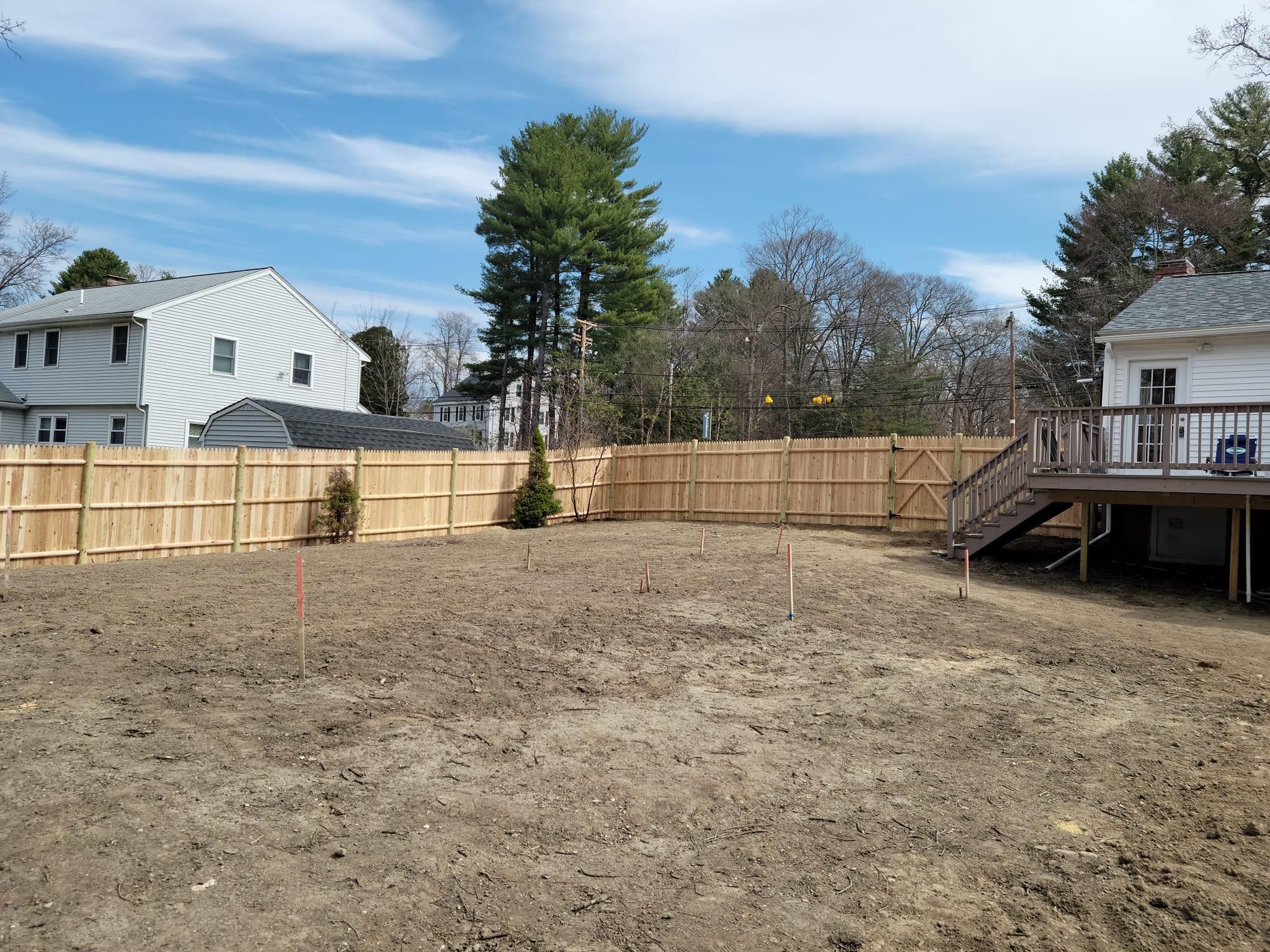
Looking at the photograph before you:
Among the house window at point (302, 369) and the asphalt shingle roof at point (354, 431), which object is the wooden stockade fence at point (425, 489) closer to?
the asphalt shingle roof at point (354, 431)

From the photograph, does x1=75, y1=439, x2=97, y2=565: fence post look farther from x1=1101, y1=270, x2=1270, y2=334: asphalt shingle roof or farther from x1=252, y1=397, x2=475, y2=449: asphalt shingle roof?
x1=1101, y1=270, x2=1270, y2=334: asphalt shingle roof

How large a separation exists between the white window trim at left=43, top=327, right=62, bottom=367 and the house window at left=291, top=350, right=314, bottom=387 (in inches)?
254

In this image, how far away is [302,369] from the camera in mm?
28641

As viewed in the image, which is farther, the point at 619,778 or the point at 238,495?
the point at 238,495

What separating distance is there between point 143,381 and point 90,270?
89.6 feet

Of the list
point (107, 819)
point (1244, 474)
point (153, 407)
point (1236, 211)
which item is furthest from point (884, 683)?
point (1236, 211)

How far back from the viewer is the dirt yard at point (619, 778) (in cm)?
353

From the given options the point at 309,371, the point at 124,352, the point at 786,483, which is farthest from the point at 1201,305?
the point at 124,352

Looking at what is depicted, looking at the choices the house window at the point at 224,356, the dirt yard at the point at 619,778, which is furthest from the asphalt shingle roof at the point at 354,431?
the dirt yard at the point at 619,778

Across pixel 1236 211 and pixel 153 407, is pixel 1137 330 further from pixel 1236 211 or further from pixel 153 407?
pixel 153 407

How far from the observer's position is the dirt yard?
3.53 metres

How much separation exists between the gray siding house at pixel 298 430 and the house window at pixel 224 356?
505cm

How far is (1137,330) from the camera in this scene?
49.9 feet

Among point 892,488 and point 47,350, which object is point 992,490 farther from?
point 47,350
